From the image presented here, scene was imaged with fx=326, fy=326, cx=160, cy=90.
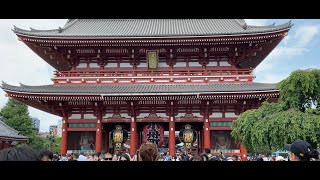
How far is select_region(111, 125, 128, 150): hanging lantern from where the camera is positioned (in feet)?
64.9


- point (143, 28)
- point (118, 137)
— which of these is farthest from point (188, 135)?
point (143, 28)

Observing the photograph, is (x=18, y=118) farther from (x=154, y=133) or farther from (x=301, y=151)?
(x=301, y=151)

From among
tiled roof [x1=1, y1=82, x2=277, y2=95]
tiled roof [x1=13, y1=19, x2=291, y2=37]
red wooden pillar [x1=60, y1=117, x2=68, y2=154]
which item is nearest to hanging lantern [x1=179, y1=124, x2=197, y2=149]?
tiled roof [x1=1, y1=82, x2=277, y2=95]

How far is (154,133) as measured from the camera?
20.0m

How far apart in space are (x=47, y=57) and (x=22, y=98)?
476cm

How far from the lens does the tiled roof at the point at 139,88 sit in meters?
18.1

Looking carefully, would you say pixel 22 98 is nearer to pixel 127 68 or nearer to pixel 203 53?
pixel 127 68

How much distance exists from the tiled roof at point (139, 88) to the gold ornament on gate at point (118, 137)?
258 cm

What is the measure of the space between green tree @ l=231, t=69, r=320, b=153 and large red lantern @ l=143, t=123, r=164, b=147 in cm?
726

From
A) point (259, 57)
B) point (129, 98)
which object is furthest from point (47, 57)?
point (259, 57)

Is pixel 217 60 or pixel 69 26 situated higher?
pixel 69 26

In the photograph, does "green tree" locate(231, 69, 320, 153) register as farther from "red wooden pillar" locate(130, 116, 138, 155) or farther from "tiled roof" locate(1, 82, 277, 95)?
"red wooden pillar" locate(130, 116, 138, 155)

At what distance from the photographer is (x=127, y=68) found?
67.9 ft
